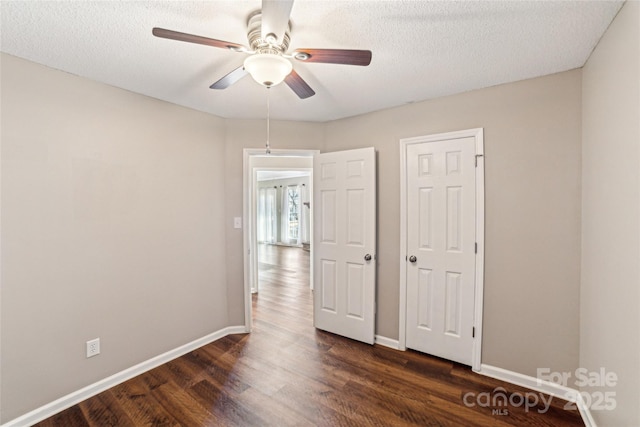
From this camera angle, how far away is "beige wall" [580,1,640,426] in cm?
132

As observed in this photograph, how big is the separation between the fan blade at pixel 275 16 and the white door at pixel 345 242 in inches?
70.8

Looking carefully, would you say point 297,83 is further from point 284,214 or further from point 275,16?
point 284,214

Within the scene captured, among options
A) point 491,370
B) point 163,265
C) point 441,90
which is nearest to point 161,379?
point 163,265

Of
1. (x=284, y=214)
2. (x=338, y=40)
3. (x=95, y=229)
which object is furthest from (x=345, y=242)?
(x=284, y=214)

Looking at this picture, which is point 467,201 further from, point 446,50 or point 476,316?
point 446,50

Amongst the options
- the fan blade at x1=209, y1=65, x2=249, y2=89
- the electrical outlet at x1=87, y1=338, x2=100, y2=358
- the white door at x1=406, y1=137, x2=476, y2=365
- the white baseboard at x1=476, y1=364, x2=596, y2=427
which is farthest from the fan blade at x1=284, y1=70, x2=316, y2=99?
the white baseboard at x1=476, y1=364, x2=596, y2=427

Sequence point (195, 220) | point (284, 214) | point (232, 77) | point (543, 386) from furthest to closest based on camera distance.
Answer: point (284, 214) < point (195, 220) < point (543, 386) < point (232, 77)

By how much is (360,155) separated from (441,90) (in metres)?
0.93

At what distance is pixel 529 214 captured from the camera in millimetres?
2215

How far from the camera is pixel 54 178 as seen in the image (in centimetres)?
200

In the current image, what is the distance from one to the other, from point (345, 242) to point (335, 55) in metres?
2.04

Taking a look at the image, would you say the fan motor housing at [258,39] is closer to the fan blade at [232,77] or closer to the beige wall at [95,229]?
the fan blade at [232,77]

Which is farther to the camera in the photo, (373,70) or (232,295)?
(232,295)

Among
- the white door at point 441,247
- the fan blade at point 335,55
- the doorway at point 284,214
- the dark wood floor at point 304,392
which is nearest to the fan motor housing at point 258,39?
the fan blade at point 335,55
